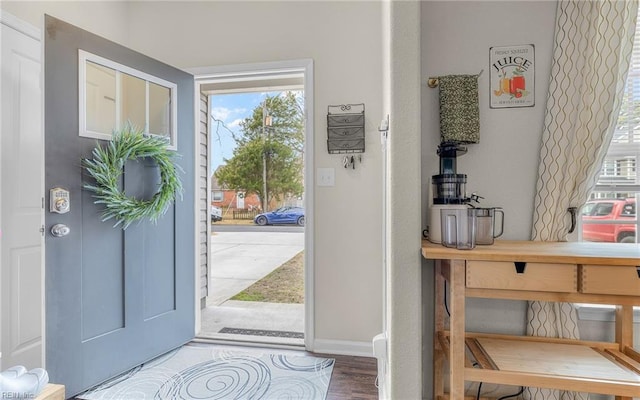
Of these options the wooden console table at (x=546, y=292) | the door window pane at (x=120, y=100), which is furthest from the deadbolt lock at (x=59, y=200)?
the wooden console table at (x=546, y=292)

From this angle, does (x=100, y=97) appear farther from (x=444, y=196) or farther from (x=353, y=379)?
(x=353, y=379)

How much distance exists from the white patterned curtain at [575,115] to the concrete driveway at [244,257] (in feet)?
9.71

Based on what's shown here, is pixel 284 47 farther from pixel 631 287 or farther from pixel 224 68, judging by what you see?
pixel 631 287

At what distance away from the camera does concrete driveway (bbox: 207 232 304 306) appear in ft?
12.9

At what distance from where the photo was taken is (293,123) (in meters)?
5.02

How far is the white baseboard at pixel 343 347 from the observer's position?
6.83ft

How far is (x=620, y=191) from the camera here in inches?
58.2

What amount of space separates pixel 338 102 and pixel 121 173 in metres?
1.45

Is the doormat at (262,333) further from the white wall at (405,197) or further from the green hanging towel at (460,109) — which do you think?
the green hanging towel at (460,109)

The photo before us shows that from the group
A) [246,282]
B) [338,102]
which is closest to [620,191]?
[338,102]

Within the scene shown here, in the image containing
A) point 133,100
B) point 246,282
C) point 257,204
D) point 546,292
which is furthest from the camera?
point 257,204

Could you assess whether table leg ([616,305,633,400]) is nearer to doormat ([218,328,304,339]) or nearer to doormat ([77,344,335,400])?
doormat ([77,344,335,400])

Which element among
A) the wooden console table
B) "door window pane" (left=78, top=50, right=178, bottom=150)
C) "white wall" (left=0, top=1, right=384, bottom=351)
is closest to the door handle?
"door window pane" (left=78, top=50, right=178, bottom=150)

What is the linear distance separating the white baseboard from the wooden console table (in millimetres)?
983
